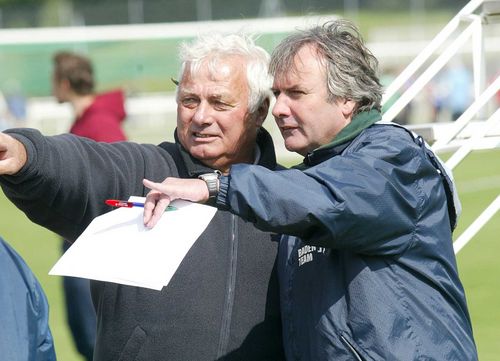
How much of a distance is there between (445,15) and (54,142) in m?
37.6

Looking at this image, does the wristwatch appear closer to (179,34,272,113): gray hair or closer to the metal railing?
(179,34,272,113): gray hair

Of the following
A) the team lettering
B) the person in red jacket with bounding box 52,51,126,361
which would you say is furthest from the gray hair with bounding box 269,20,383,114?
the person in red jacket with bounding box 52,51,126,361

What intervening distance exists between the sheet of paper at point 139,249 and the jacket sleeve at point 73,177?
0.25m

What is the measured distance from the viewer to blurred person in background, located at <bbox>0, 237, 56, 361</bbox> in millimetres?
2885

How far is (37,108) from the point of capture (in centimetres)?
2841

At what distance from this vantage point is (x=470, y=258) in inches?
432

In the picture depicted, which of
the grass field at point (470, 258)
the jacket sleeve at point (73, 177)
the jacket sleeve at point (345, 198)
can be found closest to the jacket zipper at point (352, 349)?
the jacket sleeve at point (345, 198)

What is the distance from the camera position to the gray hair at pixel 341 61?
10.5 ft

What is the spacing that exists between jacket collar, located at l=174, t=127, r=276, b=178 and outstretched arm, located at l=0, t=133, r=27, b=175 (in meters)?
0.81

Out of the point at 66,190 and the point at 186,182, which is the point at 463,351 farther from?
the point at 66,190

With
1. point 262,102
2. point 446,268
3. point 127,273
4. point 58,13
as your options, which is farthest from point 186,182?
point 58,13

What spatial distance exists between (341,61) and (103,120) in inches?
201

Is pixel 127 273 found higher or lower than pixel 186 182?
lower

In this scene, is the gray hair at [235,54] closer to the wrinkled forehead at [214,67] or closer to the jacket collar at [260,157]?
the wrinkled forehead at [214,67]
